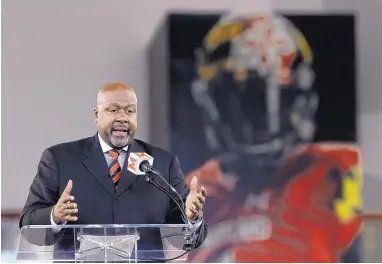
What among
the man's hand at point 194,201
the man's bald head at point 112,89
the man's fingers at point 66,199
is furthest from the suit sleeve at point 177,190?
the man's fingers at point 66,199

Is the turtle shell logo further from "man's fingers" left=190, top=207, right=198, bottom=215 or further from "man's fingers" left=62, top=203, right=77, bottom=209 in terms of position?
"man's fingers" left=62, top=203, right=77, bottom=209

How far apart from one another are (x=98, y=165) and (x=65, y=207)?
32 cm

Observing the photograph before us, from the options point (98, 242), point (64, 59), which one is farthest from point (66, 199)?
point (64, 59)

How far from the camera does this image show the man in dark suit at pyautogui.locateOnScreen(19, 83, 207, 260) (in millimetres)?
2072

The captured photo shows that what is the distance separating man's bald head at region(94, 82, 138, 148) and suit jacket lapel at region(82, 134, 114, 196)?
6cm

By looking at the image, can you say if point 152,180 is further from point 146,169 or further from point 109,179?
point 109,179

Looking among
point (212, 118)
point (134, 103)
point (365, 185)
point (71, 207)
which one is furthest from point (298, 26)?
point (71, 207)

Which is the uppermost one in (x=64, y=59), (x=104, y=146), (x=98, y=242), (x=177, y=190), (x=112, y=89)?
(x=64, y=59)

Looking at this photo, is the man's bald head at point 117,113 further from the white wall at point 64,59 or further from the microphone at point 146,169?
the white wall at point 64,59

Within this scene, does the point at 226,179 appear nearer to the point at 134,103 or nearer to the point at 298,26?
the point at 298,26

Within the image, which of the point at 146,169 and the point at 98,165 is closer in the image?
the point at 146,169

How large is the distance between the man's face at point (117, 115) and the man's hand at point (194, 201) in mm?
270

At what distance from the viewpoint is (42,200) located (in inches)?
80.6

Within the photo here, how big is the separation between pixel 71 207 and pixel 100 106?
367 mm
